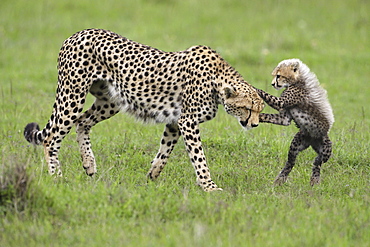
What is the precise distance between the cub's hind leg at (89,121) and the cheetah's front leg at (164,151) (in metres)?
0.64

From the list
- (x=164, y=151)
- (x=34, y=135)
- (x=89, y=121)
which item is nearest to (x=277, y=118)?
(x=164, y=151)

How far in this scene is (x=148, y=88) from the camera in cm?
643

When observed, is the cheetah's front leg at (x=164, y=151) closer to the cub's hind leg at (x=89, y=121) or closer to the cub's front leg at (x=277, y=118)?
the cub's hind leg at (x=89, y=121)

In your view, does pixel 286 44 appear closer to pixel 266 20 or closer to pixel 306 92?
Answer: pixel 266 20

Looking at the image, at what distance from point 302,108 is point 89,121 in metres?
2.33

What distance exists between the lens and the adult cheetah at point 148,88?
6102 millimetres

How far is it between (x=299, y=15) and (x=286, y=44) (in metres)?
3.01

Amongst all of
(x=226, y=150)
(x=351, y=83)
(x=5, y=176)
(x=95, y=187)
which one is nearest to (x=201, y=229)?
Answer: (x=95, y=187)

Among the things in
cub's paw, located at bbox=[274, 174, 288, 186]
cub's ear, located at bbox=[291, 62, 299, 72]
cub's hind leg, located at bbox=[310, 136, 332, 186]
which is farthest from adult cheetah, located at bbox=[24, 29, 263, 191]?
→ cub's hind leg, located at bbox=[310, 136, 332, 186]

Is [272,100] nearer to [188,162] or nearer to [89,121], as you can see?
[188,162]

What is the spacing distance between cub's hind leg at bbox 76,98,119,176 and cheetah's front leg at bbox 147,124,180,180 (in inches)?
25.2

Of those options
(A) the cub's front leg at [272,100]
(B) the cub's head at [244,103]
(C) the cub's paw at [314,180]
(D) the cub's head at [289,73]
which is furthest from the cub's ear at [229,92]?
(C) the cub's paw at [314,180]

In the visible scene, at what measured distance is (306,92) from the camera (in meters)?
6.29

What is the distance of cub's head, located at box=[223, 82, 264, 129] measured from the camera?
594cm
